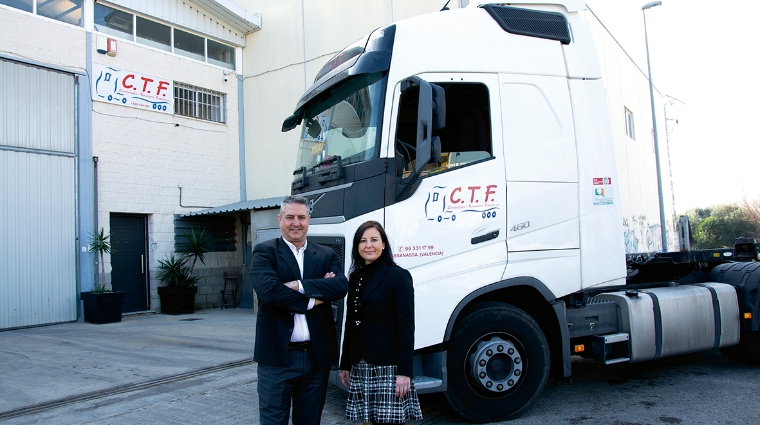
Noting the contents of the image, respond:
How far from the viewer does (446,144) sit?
467cm

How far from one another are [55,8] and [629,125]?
55.4ft

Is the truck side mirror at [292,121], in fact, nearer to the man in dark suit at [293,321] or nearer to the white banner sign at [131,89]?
the man in dark suit at [293,321]

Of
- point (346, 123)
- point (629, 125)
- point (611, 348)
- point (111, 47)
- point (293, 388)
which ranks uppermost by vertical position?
point (111, 47)

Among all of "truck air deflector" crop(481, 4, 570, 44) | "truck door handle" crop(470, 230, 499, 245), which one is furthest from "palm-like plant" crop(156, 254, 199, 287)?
"truck air deflector" crop(481, 4, 570, 44)

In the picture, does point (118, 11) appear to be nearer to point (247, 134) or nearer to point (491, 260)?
point (247, 134)

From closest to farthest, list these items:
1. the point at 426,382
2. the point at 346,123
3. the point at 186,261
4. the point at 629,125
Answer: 1. the point at 426,382
2. the point at 346,123
3. the point at 186,261
4. the point at 629,125

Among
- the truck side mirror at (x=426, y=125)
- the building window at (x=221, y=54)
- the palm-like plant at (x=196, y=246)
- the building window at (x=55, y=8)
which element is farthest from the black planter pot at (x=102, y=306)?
the truck side mirror at (x=426, y=125)

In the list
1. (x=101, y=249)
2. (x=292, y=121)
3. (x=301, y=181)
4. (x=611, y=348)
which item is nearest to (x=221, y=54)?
(x=101, y=249)

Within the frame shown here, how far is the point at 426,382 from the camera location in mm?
4297

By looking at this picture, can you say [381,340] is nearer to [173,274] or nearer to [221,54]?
[173,274]

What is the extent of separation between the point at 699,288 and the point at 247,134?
1281 cm

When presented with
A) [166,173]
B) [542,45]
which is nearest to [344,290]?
[542,45]

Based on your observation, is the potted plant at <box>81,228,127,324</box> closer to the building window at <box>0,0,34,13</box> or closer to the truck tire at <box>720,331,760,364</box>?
the building window at <box>0,0,34,13</box>

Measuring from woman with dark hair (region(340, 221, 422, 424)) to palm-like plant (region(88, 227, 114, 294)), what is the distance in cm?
1069
